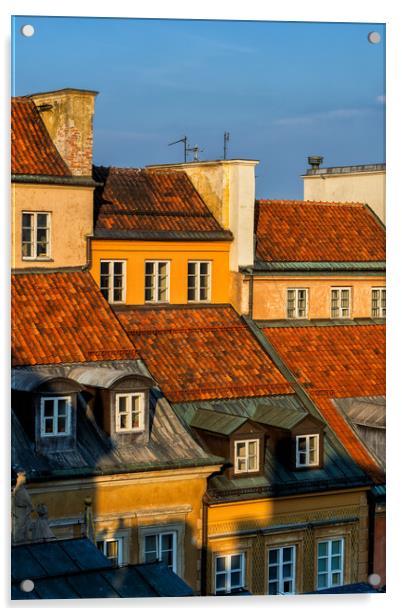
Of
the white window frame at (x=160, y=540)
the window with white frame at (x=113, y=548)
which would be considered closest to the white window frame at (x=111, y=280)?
the white window frame at (x=160, y=540)

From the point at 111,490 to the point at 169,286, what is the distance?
176 inches

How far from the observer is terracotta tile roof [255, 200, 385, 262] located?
89.9ft

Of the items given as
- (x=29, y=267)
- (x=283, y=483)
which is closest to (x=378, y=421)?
(x=283, y=483)

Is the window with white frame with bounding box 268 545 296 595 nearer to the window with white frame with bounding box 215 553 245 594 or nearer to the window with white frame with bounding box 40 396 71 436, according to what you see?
the window with white frame with bounding box 215 553 245 594

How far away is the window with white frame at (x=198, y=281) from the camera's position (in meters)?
26.1

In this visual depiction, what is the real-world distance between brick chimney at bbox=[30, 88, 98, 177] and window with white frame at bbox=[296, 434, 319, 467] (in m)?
5.04

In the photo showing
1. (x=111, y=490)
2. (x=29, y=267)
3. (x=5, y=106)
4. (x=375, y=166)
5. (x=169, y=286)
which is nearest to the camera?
(x=5, y=106)

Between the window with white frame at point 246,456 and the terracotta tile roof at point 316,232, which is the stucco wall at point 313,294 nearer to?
the terracotta tile roof at point 316,232

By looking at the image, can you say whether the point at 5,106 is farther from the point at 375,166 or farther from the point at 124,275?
the point at 375,166

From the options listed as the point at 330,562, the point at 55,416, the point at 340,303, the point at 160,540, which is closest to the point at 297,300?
the point at 340,303

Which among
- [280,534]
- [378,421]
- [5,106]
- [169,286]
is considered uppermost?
[5,106]

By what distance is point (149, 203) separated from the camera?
2623cm

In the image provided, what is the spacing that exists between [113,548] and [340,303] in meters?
7.11

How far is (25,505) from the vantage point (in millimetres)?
19906
